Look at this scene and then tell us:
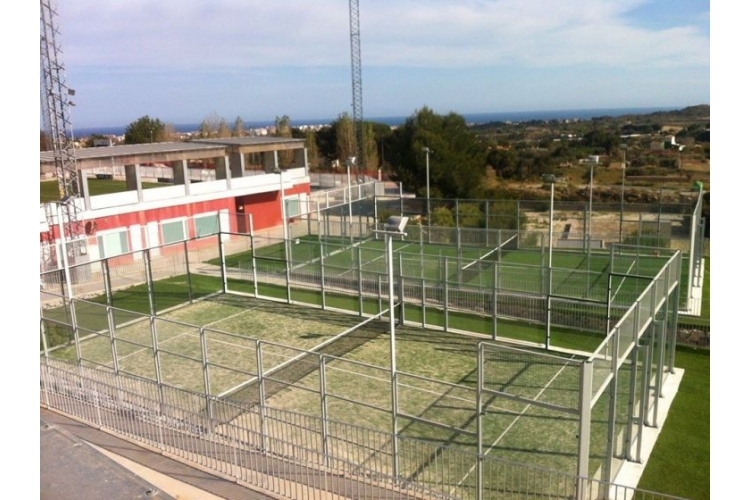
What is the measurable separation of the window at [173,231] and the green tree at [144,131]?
5017cm

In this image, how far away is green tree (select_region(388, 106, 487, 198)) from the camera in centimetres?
4819

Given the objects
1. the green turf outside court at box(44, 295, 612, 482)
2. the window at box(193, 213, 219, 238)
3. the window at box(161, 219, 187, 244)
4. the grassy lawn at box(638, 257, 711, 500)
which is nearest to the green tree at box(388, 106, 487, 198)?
the window at box(193, 213, 219, 238)

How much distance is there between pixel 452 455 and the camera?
39.8 ft

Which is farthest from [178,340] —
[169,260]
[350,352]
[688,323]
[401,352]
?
[688,323]

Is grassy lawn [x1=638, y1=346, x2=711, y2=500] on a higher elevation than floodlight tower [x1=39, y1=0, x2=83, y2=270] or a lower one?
lower

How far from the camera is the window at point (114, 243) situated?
1131 inches

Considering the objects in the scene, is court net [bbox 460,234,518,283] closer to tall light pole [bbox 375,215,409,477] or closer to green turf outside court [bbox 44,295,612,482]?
green turf outside court [bbox 44,295,612,482]

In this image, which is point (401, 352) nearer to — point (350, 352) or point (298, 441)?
point (350, 352)

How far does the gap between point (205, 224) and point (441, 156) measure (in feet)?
69.8

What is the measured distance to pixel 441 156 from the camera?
4850cm

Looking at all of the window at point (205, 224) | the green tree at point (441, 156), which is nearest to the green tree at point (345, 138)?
the green tree at point (441, 156)

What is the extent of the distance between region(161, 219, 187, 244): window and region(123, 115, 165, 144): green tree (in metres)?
50.2

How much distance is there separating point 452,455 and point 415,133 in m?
42.7

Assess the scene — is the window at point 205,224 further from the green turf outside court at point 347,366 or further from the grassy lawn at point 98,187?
→ the grassy lawn at point 98,187
